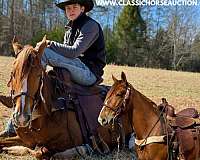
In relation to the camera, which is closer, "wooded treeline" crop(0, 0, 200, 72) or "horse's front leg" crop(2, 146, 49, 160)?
"horse's front leg" crop(2, 146, 49, 160)

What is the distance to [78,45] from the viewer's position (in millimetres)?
5551

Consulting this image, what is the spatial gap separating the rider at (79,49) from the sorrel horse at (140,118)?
1227 mm

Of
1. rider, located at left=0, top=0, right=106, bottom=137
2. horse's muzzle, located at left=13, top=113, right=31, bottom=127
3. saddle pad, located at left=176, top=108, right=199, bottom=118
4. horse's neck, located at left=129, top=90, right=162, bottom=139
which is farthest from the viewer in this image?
rider, located at left=0, top=0, right=106, bottom=137

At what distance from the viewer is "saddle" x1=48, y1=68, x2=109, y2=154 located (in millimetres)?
5602

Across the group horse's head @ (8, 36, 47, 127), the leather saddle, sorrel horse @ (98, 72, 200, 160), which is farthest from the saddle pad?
horse's head @ (8, 36, 47, 127)

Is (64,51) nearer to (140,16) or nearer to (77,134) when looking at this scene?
(77,134)

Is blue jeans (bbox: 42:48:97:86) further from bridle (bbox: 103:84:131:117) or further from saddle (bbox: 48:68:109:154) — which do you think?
bridle (bbox: 103:84:131:117)

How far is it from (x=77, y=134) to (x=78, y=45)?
129 cm

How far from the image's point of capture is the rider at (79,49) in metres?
5.52

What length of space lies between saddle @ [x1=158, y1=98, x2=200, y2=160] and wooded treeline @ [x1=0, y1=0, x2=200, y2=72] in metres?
39.6

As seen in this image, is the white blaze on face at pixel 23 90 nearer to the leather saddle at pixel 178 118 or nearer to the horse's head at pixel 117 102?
the horse's head at pixel 117 102

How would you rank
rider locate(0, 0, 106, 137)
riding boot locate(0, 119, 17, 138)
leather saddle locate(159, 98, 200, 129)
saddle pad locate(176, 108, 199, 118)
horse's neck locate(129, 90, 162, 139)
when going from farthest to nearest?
riding boot locate(0, 119, 17, 138), rider locate(0, 0, 106, 137), saddle pad locate(176, 108, 199, 118), leather saddle locate(159, 98, 200, 129), horse's neck locate(129, 90, 162, 139)

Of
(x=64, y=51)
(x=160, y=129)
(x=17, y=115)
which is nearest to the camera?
(x=17, y=115)

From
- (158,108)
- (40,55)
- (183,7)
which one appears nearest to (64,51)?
(40,55)
